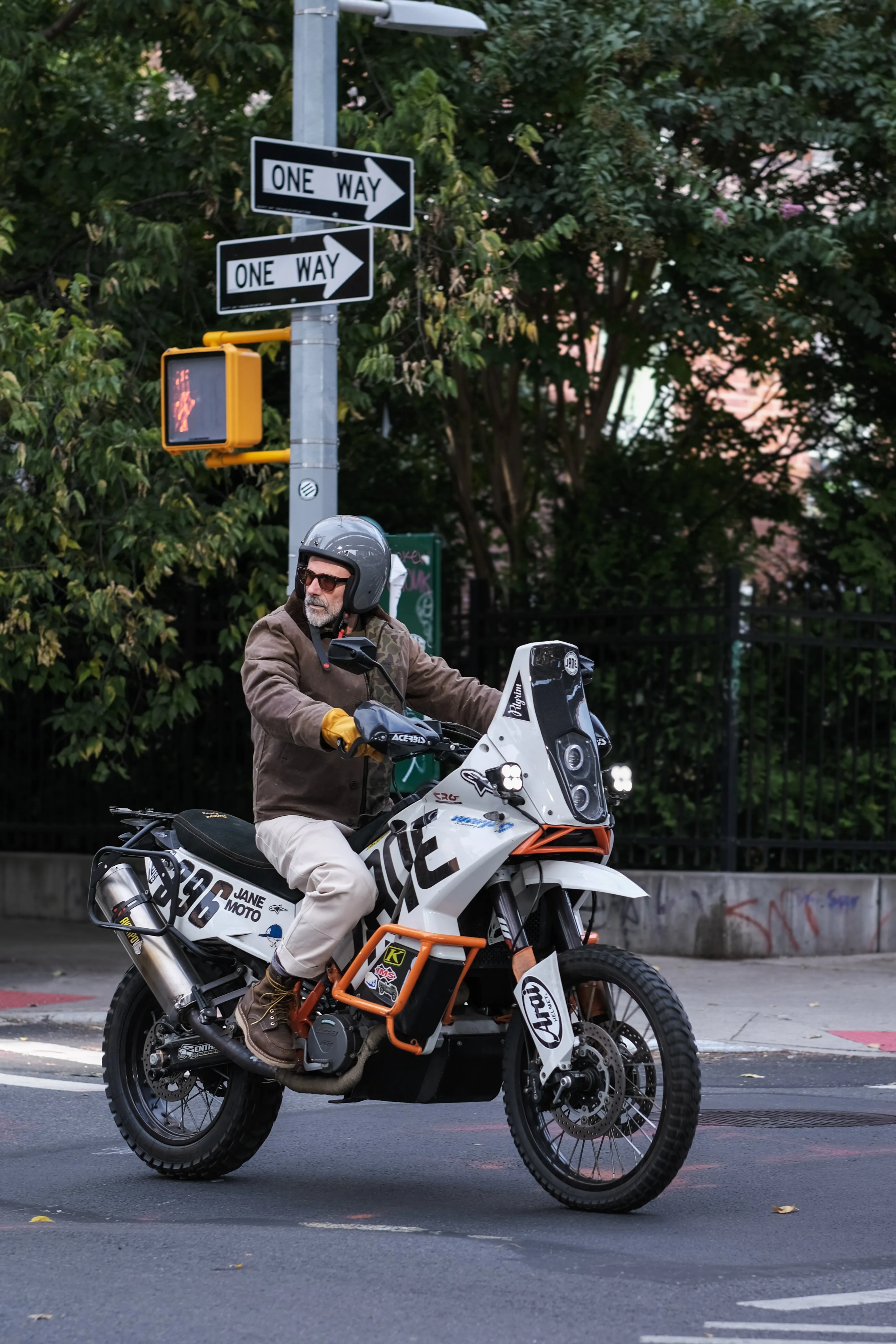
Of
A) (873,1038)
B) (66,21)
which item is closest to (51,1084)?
(873,1038)

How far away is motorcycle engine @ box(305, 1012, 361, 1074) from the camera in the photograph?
5555mm

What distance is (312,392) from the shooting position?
9141 mm

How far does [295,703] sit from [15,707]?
10.4 meters

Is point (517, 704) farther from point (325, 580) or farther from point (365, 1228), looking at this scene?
point (365, 1228)

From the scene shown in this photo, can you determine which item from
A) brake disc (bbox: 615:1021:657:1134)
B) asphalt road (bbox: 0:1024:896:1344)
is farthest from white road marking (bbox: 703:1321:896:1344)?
brake disc (bbox: 615:1021:657:1134)

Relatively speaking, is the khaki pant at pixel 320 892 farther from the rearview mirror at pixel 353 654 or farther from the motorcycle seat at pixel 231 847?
the rearview mirror at pixel 353 654

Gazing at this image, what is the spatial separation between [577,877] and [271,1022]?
1.05 metres

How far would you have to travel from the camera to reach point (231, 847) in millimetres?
6023

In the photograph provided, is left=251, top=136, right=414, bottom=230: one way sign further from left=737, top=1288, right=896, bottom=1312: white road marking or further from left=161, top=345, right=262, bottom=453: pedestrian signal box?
left=737, top=1288, right=896, bottom=1312: white road marking

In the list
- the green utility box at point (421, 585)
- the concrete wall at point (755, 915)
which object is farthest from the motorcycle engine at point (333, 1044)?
the concrete wall at point (755, 915)

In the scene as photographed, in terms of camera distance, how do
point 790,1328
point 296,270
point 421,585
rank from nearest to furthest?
point 790,1328
point 296,270
point 421,585

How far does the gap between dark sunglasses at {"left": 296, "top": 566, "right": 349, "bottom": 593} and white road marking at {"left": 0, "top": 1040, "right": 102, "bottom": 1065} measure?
350 centimetres

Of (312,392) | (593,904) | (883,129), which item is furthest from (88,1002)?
(883,129)

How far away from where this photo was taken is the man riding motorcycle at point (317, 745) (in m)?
5.53
